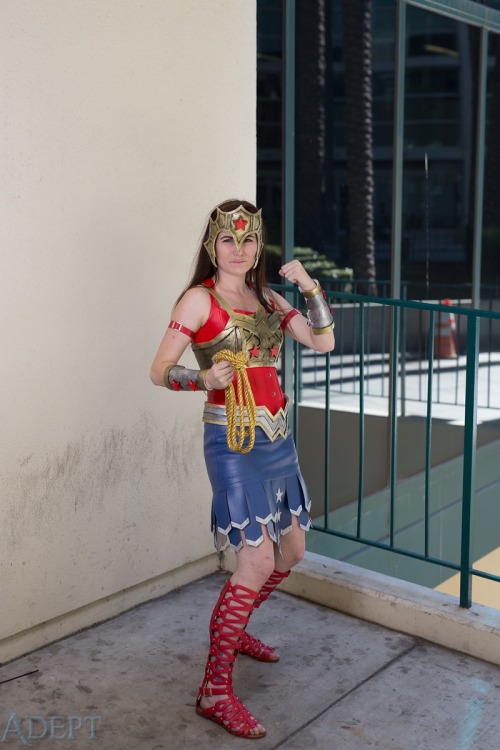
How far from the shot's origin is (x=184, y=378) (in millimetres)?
2701

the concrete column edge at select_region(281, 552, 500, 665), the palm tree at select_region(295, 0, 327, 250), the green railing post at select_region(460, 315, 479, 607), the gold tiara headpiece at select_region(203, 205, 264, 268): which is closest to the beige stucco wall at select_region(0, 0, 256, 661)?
the concrete column edge at select_region(281, 552, 500, 665)

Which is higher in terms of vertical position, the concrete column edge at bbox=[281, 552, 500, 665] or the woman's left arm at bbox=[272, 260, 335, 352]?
the woman's left arm at bbox=[272, 260, 335, 352]

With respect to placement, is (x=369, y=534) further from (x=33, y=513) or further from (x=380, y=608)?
(x=33, y=513)

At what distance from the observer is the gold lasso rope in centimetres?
279

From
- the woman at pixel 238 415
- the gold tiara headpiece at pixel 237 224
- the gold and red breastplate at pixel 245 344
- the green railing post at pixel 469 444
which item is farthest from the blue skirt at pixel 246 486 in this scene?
the green railing post at pixel 469 444

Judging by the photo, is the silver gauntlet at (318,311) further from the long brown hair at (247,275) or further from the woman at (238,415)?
the long brown hair at (247,275)

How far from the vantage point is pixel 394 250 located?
22.0 feet

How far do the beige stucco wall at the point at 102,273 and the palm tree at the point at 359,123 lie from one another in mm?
2636

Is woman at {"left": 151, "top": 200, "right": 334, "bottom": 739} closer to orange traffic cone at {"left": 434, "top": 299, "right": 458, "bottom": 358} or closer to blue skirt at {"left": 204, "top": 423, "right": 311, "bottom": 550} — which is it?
blue skirt at {"left": 204, "top": 423, "right": 311, "bottom": 550}

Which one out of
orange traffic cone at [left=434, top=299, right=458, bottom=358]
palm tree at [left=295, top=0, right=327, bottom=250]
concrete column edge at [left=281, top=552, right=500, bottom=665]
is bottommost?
concrete column edge at [left=281, top=552, right=500, bottom=665]

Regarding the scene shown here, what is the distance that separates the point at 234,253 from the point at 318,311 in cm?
34

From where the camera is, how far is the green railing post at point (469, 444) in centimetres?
331

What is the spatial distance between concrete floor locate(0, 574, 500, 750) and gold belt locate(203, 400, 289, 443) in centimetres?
91

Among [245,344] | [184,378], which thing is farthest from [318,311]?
[184,378]
